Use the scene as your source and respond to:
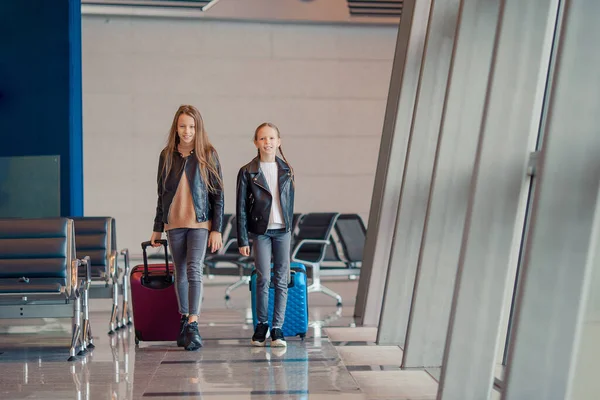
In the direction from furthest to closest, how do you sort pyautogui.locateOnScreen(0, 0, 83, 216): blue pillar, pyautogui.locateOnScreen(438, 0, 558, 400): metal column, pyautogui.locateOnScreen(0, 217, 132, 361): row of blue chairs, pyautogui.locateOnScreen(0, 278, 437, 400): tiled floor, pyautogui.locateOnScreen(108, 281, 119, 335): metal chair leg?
pyautogui.locateOnScreen(0, 0, 83, 216): blue pillar, pyautogui.locateOnScreen(108, 281, 119, 335): metal chair leg, pyautogui.locateOnScreen(0, 217, 132, 361): row of blue chairs, pyautogui.locateOnScreen(0, 278, 437, 400): tiled floor, pyautogui.locateOnScreen(438, 0, 558, 400): metal column

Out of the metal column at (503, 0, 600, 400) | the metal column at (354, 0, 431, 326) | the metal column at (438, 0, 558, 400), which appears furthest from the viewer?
the metal column at (354, 0, 431, 326)

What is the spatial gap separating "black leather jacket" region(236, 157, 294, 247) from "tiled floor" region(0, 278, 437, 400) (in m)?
0.78

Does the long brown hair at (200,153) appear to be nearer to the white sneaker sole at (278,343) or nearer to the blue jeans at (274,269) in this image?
the blue jeans at (274,269)

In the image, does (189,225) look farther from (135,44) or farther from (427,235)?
(135,44)

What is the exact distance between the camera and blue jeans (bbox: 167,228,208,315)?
5.33 meters

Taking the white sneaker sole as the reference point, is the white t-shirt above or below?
above

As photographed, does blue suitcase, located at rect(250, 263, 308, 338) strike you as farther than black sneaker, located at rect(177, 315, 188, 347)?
Yes

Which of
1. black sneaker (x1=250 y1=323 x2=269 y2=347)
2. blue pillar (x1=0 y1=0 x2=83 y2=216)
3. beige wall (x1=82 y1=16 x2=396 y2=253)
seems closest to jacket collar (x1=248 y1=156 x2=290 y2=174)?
black sneaker (x1=250 y1=323 x2=269 y2=347)

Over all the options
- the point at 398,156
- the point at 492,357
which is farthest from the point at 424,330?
the point at 398,156

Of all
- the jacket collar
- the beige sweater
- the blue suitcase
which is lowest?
the blue suitcase

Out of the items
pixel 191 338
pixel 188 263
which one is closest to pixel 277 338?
pixel 191 338

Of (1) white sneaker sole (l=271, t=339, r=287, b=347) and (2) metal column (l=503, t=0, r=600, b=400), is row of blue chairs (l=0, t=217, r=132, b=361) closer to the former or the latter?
(1) white sneaker sole (l=271, t=339, r=287, b=347)

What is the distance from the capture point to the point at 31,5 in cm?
800

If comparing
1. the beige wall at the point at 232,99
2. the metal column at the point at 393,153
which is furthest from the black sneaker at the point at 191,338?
the beige wall at the point at 232,99
